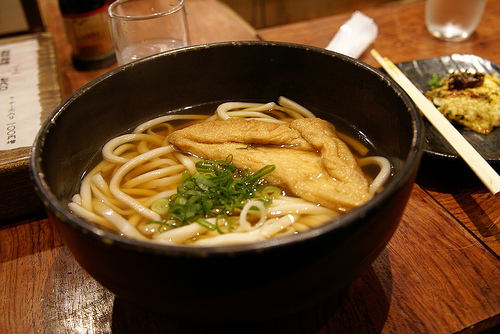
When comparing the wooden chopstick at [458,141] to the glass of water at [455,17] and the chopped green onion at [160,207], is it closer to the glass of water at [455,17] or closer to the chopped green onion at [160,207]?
the glass of water at [455,17]

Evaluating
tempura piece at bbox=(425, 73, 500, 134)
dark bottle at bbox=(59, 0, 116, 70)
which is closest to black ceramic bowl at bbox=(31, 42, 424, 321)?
tempura piece at bbox=(425, 73, 500, 134)

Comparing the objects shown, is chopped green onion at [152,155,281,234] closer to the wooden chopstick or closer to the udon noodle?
the udon noodle

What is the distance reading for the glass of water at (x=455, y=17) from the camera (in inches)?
108

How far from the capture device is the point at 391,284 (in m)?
1.25

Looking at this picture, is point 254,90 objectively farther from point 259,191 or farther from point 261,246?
point 261,246

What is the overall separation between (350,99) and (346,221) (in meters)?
0.84

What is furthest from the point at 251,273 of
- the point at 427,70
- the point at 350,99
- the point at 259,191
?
the point at 427,70

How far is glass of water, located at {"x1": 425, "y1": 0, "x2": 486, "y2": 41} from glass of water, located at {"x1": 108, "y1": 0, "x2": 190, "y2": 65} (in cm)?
165

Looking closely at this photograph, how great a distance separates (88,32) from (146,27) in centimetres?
53

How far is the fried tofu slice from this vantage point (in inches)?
52.1

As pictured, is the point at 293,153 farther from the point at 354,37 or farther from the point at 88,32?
the point at 88,32

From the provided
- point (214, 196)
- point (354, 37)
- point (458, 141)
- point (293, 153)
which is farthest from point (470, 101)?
point (214, 196)

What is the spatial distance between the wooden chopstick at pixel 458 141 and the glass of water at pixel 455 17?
940 millimetres

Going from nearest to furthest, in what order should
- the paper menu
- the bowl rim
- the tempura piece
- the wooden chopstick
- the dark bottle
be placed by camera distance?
the bowl rim
the wooden chopstick
the paper menu
the tempura piece
the dark bottle
